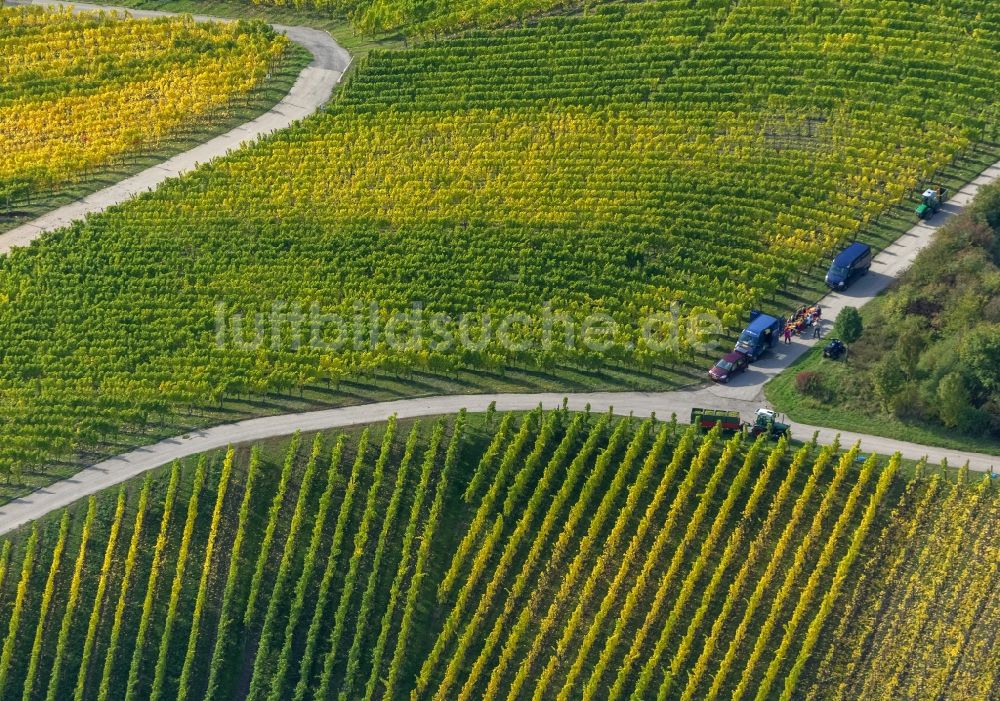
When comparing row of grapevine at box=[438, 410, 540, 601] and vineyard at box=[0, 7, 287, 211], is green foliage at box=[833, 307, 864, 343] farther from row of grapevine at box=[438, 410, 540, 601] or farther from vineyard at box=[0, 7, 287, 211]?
vineyard at box=[0, 7, 287, 211]

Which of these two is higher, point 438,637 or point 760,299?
point 760,299

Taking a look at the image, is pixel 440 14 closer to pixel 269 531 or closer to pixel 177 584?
pixel 269 531

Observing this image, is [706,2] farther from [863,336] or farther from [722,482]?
[722,482]

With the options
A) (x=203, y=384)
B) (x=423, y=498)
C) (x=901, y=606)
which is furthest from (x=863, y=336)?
(x=203, y=384)

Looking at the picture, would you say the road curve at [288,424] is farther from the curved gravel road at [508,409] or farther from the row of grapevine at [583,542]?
the row of grapevine at [583,542]

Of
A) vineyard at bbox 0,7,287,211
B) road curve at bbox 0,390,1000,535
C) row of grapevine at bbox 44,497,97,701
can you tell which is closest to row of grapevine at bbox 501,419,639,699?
road curve at bbox 0,390,1000,535
